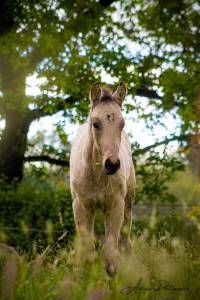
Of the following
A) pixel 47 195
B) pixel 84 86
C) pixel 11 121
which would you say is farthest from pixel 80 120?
pixel 11 121

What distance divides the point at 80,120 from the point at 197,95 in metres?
2.52

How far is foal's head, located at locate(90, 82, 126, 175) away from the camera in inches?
236

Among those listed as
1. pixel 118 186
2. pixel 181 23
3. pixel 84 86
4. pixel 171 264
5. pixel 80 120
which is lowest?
pixel 171 264

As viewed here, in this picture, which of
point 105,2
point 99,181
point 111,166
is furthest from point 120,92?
point 105,2

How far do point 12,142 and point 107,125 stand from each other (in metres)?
9.50

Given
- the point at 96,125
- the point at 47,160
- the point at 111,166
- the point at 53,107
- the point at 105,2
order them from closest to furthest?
the point at 111,166 → the point at 96,125 → the point at 53,107 → the point at 47,160 → the point at 105,2

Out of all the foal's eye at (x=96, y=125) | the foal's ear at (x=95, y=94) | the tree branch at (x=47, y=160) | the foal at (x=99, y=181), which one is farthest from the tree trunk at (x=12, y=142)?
the foal's eye at (x=96, y=125)

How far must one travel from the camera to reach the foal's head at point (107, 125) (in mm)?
5999

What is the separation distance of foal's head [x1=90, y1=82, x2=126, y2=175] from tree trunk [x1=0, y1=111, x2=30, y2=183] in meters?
8.66

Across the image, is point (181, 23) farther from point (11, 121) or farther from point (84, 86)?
point (11, 121)

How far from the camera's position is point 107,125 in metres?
6.27

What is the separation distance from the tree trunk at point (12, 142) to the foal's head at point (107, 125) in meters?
8.66

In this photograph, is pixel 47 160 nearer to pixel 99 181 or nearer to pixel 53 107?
pixel 53 107

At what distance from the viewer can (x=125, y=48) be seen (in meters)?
14.2
